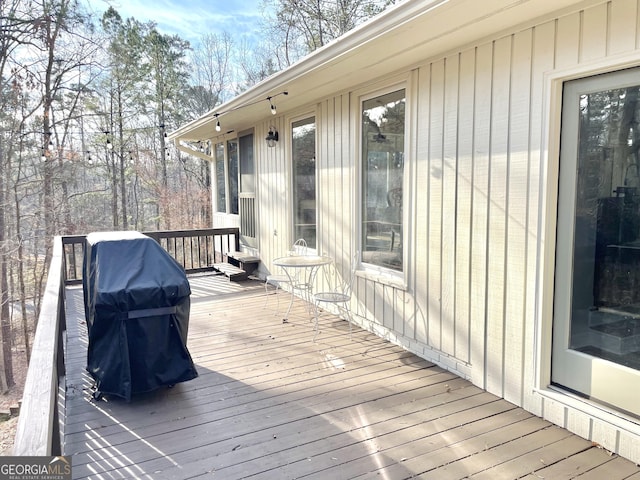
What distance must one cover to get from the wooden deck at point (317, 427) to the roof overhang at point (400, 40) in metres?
2.40

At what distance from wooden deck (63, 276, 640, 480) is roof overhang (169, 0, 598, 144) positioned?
2.40 m

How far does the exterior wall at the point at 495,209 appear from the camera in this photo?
232 cm

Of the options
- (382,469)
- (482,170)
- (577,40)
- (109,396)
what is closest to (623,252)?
(482,170)

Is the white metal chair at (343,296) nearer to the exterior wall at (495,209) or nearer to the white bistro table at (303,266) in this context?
the white bistro table at (303,266)

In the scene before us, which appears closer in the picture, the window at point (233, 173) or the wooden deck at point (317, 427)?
the wooden deck at point (317, 427)

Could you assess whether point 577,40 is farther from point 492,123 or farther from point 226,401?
point 226,401

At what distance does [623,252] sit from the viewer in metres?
2.24

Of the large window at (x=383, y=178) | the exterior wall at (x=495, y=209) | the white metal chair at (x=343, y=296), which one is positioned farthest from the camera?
the white metal chair at (x=343, y=296)

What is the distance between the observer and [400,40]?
288cm

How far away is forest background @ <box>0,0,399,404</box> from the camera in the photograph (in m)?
10.7

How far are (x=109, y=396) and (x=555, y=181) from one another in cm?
320

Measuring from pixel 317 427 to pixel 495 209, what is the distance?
5.93 ft
